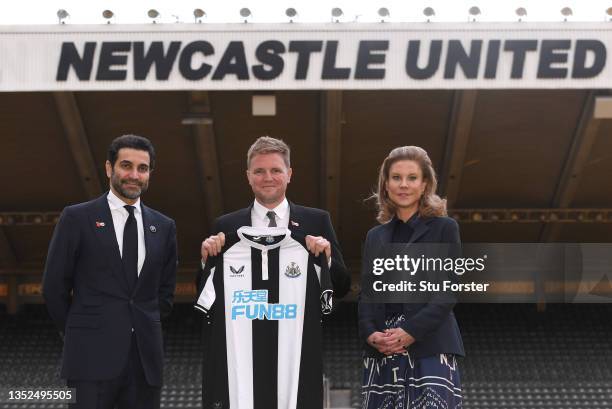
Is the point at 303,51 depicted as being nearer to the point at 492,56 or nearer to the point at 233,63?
the point at 233,63

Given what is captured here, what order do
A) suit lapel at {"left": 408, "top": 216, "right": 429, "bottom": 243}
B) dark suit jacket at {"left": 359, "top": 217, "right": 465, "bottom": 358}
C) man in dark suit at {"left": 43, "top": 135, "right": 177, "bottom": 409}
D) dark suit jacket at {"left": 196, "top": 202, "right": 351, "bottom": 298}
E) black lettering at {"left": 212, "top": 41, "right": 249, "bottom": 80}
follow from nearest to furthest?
dark suit jacket at {"left": 359, "top": 217, "right": 465, "bottom": 358} → suit lapel at {"left": 408, "top": 216, "right": 429, "bottom": 243} → man in dark suit at {"left": 43, "top": 135, "right": 177, "bottom": 409} → dark suit jacket at {"left": 196, "top": 202, "right": 351, "bottom": 298} → black lettering at {"left": 212, "top": 41, "right": 249, "bottom": 80}

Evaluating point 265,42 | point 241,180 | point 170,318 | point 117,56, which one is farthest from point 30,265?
point 265,42

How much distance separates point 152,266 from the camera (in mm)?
4371

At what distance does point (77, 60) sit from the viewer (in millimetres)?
11320

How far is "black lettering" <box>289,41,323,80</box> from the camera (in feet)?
37.2

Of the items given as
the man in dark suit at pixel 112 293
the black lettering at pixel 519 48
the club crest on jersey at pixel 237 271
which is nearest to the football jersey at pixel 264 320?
the club crest on jersey at pixel 237 271

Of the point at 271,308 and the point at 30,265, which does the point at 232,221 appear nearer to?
the point at 271,308

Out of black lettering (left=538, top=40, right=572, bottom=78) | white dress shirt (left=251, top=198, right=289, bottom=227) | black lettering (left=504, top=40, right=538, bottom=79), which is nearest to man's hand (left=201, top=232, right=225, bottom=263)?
white dress shirt (left=251, top=198, right=289, bottom=227)

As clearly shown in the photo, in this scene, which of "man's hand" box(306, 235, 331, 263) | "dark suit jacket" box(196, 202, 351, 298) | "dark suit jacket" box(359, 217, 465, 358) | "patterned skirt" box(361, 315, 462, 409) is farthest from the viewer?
"dark suit jacket" box(196, 202, 351, 298)

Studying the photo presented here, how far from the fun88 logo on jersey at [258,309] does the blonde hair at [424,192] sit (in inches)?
28.9

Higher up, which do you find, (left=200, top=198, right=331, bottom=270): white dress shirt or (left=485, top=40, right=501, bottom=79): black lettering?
(left=485, top=40, right=501, bottom=79): black lettering

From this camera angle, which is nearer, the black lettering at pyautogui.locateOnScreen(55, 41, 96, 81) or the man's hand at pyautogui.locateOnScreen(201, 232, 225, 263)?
the man's hand at pyautogui.locateOnScreen(201, 232, 225, 263)

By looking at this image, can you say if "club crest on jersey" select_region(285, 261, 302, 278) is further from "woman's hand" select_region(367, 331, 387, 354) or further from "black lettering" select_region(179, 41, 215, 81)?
"black lettering" select_region(179, 41, 215, 81)

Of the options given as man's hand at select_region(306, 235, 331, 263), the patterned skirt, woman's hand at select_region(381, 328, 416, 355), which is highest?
man's hand at select_region(306, 235, 331, 263)
